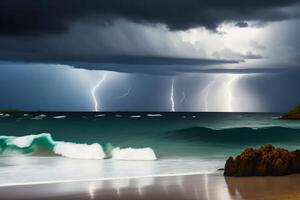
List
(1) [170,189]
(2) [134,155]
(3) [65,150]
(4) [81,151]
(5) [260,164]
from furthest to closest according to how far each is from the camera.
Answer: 1. (3) [65,150]
2. (4) [81,151]
3. (2) [134,155]
4. (5) [260,164]
5. (1) [170,189]

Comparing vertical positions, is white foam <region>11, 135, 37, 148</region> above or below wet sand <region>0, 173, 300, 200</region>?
above

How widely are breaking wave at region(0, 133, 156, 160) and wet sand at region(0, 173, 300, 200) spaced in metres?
9.89

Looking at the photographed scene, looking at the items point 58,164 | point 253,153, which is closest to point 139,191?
point 253,153

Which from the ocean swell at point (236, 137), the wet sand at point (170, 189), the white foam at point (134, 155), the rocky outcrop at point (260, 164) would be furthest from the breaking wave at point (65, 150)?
the ocean swell at point (236, 137)

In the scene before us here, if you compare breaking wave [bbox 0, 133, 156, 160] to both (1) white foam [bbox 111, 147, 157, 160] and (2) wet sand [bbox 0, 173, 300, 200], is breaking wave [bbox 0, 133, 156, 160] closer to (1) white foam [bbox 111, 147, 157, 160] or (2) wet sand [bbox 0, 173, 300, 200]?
(1) white foam [bbox 111, 147, 157, 160]

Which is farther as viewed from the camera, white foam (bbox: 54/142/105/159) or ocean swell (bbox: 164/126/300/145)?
ocean swell (bbox: 164/126/300/145)

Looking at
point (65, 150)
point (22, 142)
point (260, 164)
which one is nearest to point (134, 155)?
point (65, 150)

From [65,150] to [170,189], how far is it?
1668 centimetres

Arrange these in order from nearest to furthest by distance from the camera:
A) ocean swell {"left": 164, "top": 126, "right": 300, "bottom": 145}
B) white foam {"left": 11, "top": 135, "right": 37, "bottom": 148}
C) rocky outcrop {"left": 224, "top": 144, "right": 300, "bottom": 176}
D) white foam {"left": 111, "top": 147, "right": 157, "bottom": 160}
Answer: rocky outcrop {"left": 224, "top": 144, "right": 300, "bottom": 176}
white foam {"left": 111, "top": 147, "right": 157, "bottom": 160}
white foam {"left": 11, "top": 135, "right": 37, "bottom": 148}
ocean swell {"left": 164, "top": 126, "right": 300, "bottom": 145}

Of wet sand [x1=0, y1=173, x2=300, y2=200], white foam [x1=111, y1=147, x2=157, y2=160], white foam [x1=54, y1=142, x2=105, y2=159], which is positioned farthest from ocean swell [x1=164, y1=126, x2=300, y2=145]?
wet sand [x1=0, y1=173, x2=300, y2=200]

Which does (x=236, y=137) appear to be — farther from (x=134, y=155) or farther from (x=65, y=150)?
(x=134, y=155)

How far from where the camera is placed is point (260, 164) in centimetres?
1850

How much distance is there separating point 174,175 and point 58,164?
7.48 m

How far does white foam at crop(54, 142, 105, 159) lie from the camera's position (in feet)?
94.3
